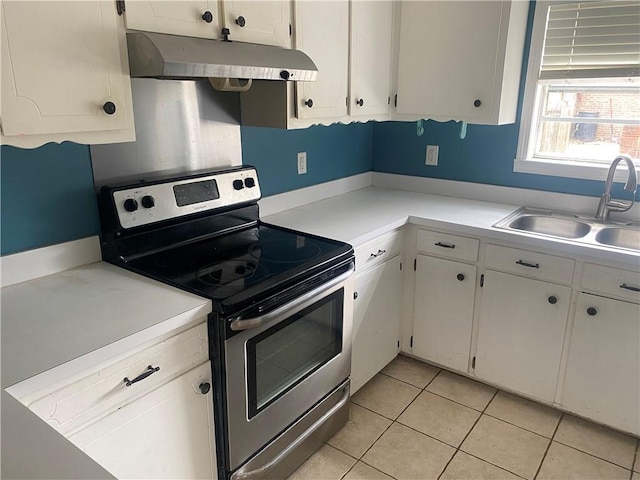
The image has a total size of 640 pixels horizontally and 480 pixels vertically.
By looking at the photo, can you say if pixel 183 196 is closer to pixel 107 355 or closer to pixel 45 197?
pixel 45 197

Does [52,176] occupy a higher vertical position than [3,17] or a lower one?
lower

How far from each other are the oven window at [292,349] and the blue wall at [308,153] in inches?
32.0

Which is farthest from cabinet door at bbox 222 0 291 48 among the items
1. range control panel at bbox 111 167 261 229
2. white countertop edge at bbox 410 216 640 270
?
white countertop edge at bbox 410 216 640 270

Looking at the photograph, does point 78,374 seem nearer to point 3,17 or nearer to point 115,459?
point 115,459

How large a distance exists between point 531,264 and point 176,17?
179cm

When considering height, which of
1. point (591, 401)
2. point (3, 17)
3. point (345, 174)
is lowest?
point (591, 401)

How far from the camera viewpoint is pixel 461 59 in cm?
246

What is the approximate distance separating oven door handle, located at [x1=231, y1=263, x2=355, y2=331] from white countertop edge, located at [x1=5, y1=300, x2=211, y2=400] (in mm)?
110

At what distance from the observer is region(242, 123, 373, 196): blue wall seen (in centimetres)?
240

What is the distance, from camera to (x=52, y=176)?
1.63 metres

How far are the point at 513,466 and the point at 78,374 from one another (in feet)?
5.90

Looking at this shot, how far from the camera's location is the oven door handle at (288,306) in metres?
1.51

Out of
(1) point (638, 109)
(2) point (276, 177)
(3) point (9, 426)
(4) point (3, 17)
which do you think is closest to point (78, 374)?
(3) point (9, 426)

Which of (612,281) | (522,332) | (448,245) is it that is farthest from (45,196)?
(612,281)
